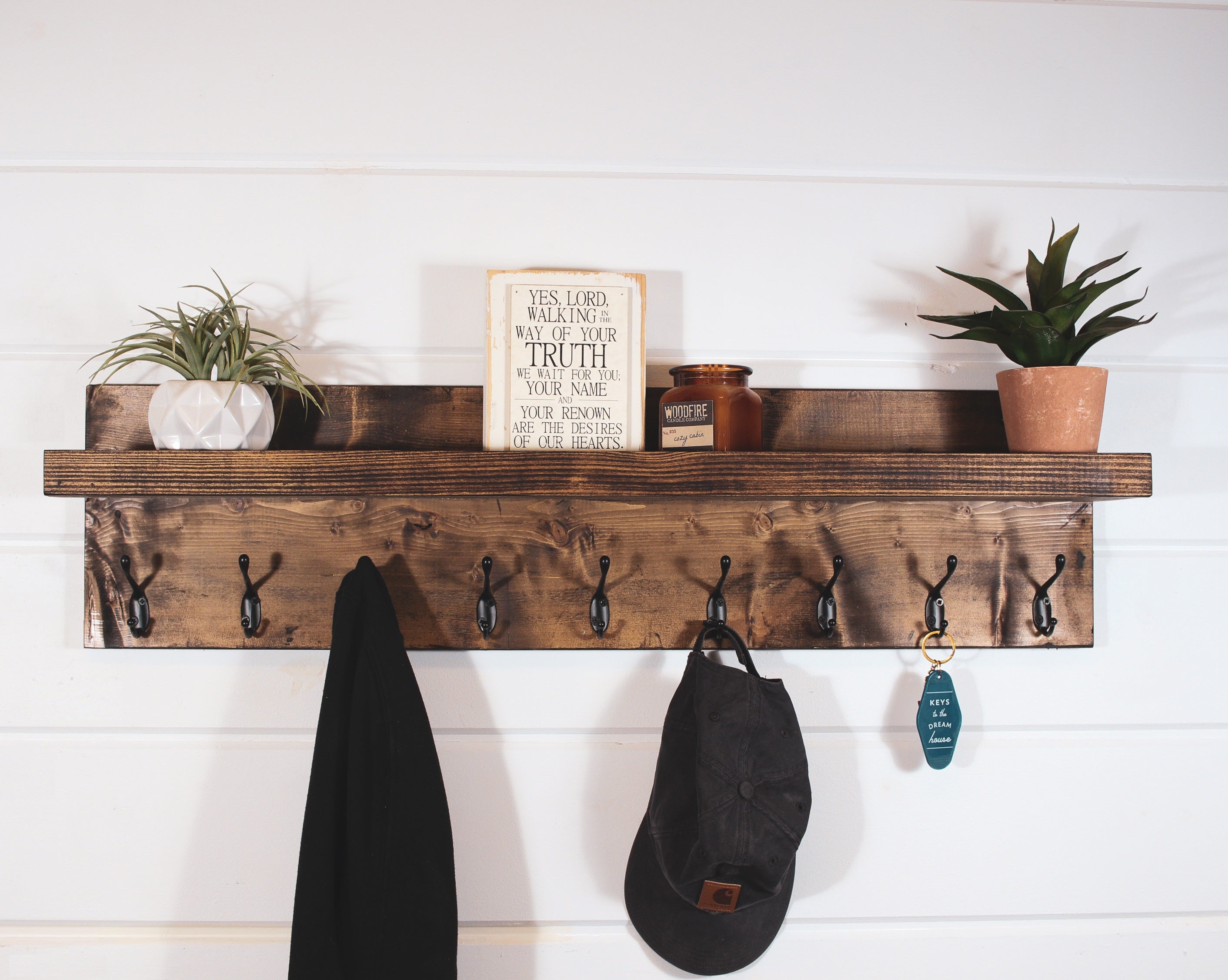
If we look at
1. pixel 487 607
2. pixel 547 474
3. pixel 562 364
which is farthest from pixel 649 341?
pixel 487 607

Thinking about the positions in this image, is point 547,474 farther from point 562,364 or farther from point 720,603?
point 720,603

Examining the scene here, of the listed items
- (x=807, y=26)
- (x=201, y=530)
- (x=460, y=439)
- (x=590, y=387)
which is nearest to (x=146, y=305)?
(x=201, y=530)

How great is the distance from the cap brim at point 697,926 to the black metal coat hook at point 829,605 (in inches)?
10.1

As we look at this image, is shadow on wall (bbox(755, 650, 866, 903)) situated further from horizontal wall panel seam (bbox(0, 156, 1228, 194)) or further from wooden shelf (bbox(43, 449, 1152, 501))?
horizontal wall panel seam (bbox(0, 156, 1228, 194))

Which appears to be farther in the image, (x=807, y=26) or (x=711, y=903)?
(x=807, y=26)

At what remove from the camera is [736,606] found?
0.87m

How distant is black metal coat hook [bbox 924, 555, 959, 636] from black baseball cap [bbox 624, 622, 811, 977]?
0.60ft

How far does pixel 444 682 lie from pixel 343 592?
0.57ft

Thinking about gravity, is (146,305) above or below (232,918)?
above

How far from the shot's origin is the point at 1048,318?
784mm

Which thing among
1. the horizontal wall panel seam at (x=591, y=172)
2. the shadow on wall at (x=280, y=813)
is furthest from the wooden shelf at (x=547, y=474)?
the horizontal wall panel seam at (x=591, y=172)

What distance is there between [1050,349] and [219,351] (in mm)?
861

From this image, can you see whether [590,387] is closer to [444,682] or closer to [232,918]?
[444,682]

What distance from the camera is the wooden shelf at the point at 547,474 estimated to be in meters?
0.74
